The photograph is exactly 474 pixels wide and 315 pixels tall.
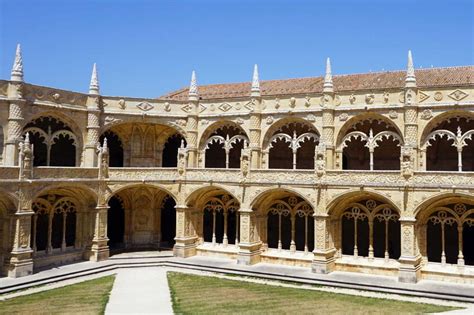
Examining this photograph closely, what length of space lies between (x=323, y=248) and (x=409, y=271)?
15.3 feet

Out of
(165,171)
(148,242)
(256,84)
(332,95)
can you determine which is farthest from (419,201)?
(148,242)

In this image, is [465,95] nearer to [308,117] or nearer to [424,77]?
[424,77]

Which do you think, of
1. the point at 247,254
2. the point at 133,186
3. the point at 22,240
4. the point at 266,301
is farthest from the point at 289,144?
the point at 22,240

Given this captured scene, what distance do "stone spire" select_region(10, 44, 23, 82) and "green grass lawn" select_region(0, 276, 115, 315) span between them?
11.8m

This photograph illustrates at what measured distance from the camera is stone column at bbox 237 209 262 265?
27.4 meters

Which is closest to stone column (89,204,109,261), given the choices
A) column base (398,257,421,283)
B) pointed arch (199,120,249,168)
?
pointed arch (199,120,249,168)

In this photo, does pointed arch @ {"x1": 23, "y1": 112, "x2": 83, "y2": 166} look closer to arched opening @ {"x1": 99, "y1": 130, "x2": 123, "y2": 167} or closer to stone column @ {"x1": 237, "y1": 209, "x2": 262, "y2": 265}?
arched opening @ {"x1": 99, "y1": 130, "x2": 123, "y2": 167}

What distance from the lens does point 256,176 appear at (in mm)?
27766

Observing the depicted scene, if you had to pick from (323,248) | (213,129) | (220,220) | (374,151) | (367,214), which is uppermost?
(213,129)

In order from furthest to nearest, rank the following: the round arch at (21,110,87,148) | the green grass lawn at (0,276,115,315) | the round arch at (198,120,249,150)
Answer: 1. the round arch at (198,120,249,150)
2. the round arch at (21,110,87,148)
3. the green grass lawn at (0,276,115,315)

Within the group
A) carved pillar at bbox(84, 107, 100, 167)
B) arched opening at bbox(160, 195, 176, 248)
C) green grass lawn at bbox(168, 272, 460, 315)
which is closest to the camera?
green grass lawn at bbox(168, 272, 460, 315)

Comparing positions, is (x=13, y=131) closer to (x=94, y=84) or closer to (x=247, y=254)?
(x=94, y=84)

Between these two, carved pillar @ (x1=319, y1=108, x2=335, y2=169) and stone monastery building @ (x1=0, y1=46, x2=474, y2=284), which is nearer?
stone monastery building @ (x1=0, y1=46, x2=474, y2=284)

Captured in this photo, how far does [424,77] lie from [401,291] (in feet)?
49.1
